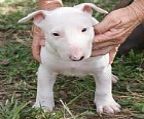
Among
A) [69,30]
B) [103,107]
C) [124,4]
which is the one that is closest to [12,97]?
[103,107]

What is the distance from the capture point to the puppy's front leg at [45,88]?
9.16 feet

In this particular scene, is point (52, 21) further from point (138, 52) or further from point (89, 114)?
point (138, 52)

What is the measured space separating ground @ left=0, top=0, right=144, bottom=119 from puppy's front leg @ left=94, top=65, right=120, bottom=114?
0.04m

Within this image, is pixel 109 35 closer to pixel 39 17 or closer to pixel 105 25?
pixel 105 25

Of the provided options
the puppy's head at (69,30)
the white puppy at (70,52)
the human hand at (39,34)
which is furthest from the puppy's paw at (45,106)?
the puppy's head at (69,30)

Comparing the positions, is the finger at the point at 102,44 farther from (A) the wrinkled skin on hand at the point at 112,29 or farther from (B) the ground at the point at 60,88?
(B) the ground at the point at 60,88

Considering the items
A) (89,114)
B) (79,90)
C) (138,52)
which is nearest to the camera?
(89,114)

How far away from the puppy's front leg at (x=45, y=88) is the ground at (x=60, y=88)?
58 mm

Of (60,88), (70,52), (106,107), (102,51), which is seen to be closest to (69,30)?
(70,52)

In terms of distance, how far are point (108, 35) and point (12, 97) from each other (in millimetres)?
665

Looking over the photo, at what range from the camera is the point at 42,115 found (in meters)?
2.71

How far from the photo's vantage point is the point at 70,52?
94.8 inches

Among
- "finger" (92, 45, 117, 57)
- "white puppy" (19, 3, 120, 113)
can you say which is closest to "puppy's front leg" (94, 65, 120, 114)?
"white puppy" (19, 3, 120, 113)

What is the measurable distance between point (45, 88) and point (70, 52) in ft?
1.56
